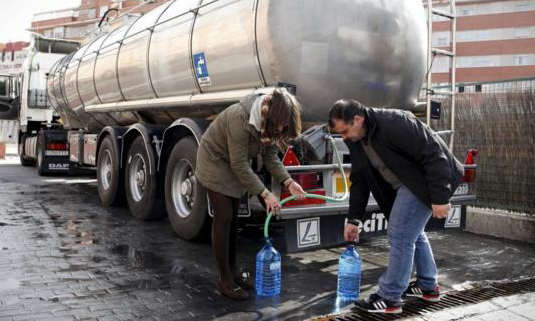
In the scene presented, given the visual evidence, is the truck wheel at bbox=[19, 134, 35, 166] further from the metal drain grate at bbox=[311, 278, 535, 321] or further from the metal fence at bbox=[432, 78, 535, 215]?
the metal drain grate at bbox=[311, 278, 535, 321]

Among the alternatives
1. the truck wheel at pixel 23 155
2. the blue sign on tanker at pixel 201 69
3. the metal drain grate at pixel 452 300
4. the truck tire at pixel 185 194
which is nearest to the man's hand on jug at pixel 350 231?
the metal drain grate at pixel 452 300

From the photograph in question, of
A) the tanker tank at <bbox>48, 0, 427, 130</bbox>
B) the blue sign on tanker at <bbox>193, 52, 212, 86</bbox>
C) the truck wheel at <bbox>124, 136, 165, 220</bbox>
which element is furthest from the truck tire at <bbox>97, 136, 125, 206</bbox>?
the blue sign on tanker at <bbox>193, 52, 212, 86</bbox>

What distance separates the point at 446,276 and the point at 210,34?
11.0 feet

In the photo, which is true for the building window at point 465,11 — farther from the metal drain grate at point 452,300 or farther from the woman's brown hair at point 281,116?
the woman's brown hair at point 281,116

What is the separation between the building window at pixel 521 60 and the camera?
158ft

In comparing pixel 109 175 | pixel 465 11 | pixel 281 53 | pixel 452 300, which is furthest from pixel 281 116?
pixel 465 11

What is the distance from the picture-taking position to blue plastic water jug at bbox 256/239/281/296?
392 cm

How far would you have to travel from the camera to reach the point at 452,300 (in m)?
4.05

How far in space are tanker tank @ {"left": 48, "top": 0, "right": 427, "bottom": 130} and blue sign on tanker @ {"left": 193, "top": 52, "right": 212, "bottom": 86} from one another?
0.04 ft

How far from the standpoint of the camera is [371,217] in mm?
4828

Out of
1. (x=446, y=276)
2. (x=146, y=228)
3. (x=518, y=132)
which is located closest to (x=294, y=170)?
(x=446, y=276)

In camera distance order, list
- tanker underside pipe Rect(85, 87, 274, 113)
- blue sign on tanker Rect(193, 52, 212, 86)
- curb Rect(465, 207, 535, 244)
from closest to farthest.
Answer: tanker underside pipe Rect(85, 87, 274, 113)
blue sign on tanker Rect(193, 52, 212, 86)
curb Rect(465, 207, 535, 244)

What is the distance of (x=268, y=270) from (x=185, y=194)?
2.17 metres

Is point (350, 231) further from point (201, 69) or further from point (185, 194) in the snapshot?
point (201, 69)
